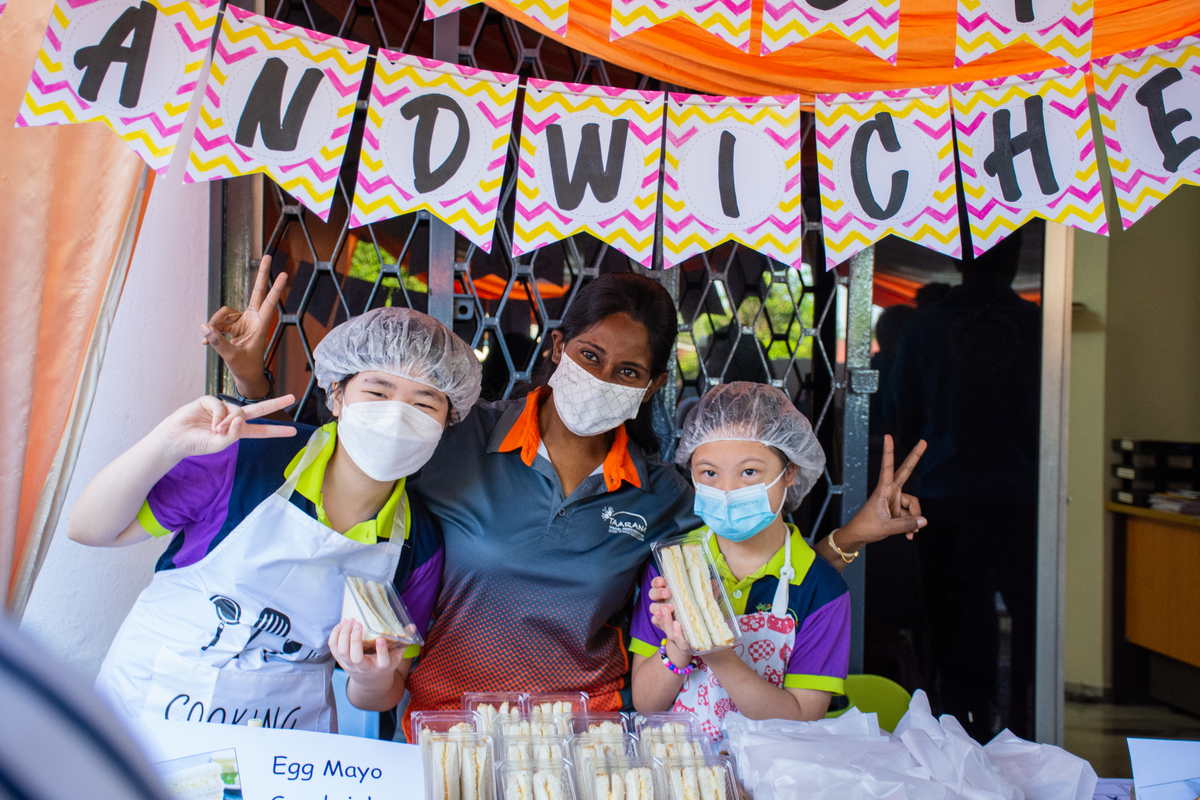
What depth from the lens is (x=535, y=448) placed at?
263cm

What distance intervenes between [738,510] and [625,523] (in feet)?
1.35

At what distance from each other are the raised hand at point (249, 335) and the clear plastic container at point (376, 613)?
80 centimetres

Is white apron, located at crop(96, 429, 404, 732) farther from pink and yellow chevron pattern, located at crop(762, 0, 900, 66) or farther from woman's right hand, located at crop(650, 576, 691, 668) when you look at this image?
pink and yellow chevron pattern, located at crop(762, 0, 900, 66)

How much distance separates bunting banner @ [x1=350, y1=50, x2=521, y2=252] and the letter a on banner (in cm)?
56

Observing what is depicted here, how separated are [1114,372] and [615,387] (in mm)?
5551

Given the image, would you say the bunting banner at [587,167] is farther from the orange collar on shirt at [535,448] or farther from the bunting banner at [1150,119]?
the bunting banner at [1150,119]

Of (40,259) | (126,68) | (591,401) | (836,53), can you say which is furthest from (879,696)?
(126,68)

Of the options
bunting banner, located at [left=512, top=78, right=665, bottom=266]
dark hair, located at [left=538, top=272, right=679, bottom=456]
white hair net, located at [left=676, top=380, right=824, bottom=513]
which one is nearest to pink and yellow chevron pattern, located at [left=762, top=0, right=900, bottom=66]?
bunting banner, located at [left=512, top=78, right=665, bottom=266]

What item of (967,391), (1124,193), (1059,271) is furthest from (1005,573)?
(1124,193)

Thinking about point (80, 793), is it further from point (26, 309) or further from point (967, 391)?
point (967, 391)

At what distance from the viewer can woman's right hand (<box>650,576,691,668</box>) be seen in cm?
204

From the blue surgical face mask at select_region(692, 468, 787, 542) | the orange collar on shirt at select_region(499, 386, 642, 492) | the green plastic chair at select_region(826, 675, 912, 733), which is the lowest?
the green plastic chair at select_region(826, 675, 912, 733)

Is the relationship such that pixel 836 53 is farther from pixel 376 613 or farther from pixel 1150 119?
pixel 376 613

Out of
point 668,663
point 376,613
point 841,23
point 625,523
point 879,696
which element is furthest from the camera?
point 879,696
